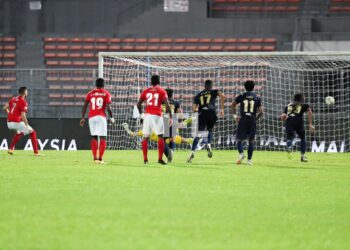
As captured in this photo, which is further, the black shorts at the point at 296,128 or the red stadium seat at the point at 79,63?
the red stadium seat at the point at 79,63

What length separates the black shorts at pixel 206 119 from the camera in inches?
818

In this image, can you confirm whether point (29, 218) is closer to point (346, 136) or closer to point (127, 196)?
point (127, 196)

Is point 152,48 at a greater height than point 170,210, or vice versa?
point 152,48

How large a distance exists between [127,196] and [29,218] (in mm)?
2358

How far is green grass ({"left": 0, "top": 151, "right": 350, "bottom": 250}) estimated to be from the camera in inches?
286

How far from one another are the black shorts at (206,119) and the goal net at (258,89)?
19.6 ft

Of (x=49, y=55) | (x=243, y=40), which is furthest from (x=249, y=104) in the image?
(x=49, y=55)

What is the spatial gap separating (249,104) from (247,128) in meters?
0.57

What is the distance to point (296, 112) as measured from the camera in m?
21.9

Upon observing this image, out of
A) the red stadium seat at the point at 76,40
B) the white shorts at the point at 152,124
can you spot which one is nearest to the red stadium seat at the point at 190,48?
the red stadium seat at the point at 76,40

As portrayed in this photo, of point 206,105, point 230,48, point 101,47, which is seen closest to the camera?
point 206,105

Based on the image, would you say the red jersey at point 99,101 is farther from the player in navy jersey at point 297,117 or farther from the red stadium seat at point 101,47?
the red stadium seat at point 101,47

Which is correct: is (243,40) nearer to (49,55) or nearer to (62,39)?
(62,39)

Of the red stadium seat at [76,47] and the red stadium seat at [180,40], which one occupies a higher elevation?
the red stadium seat at [180,40]
